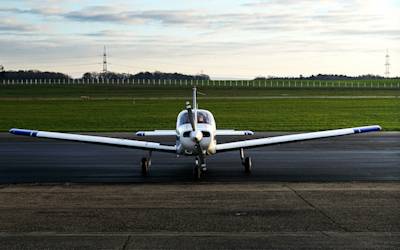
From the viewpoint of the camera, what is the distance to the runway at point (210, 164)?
1803 centimetres

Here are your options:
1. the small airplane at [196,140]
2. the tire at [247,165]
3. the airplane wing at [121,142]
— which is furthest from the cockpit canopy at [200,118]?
the tire at [247,165]

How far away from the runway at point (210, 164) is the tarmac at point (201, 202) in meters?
0.04

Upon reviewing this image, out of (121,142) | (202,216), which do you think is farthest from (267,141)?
(202,216)

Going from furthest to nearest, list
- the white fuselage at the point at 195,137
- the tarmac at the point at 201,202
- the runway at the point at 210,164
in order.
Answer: the runway at the point at 210,164 < the white fuselage at the point at 195,137 < the tarmac at the point at 201,202

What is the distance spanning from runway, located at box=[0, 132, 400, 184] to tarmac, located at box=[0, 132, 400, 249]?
0.04m

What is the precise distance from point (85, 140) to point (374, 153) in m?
11.2

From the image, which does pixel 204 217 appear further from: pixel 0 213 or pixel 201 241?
pixel 0 213

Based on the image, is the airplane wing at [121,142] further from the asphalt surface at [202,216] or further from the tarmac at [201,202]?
the asphalt surface at [202,216]

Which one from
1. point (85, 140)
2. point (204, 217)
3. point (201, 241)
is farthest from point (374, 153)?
point (201, 241)

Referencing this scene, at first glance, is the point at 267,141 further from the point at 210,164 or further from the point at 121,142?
the point at 121,142

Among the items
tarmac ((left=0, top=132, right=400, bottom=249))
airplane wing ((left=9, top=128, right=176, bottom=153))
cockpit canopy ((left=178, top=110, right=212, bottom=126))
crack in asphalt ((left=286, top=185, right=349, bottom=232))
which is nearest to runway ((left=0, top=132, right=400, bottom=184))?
tarmac ((left=0, top=132, right=400, bottom=249))

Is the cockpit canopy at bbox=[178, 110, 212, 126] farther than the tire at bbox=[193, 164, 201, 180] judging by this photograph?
Yes

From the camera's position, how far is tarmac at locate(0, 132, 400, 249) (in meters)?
10.2

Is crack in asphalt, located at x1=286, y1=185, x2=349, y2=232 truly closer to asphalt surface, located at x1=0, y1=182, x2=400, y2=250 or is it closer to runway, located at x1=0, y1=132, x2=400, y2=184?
asphalt surface, located at x1=0, y1=182, x2=400, y2=250
